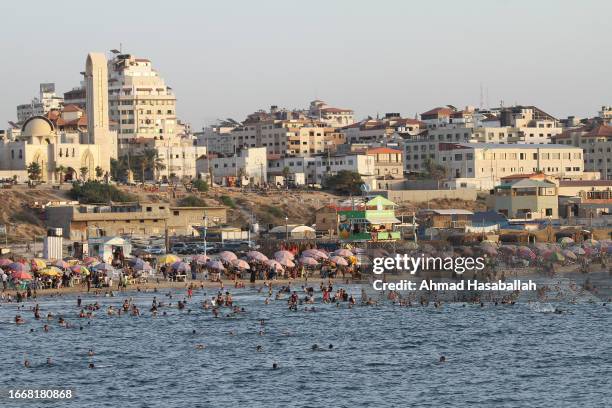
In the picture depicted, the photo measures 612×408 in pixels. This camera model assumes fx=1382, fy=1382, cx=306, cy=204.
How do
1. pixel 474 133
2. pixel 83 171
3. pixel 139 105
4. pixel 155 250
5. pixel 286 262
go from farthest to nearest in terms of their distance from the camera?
1. pixel 139 105
2. pixel 474 133
3. pixel 83 171
4. pixel 155 250
5. pixel 286 262

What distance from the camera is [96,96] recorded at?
152 metres

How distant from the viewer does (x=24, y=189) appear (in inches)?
5241

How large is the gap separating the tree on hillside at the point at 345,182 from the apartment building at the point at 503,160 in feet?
41.2

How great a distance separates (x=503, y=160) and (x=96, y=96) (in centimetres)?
5050

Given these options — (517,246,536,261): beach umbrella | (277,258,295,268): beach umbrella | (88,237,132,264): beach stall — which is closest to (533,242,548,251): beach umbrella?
(517,246,536,261): beach umbrella

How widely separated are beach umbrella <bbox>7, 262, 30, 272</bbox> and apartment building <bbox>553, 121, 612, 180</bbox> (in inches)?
4374

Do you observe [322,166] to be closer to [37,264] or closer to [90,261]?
[90,261]

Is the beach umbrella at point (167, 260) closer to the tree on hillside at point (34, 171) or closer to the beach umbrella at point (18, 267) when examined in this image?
the beach umbrella at point (18, 267)

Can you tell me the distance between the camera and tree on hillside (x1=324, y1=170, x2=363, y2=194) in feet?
516

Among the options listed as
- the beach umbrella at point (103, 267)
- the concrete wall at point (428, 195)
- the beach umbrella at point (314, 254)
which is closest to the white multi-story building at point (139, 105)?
the concrete wall at point (428, 195)

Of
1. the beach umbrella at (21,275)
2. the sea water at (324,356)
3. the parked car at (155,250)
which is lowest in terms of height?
the sea water at (324,356)

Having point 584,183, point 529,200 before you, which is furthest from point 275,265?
point 584,183

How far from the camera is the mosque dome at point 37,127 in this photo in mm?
149250

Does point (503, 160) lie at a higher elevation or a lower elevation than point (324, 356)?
higher
